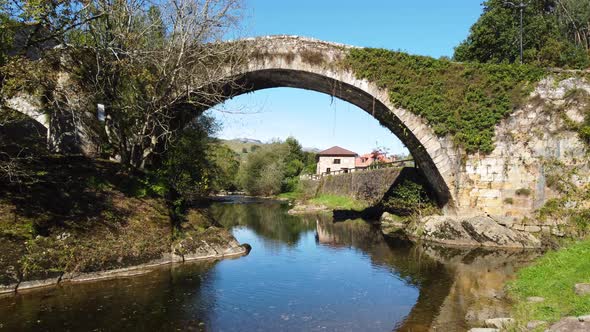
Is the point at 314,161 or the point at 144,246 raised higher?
the point at 314,161

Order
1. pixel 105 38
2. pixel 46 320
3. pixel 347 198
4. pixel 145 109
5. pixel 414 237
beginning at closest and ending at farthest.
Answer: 1. pixel 46 320
2. pixel 105 38
3. pixel 145 109
4. pixel 414 237
5. pixel 347 198

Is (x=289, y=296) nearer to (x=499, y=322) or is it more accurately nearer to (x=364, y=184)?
(x=499, y=322)

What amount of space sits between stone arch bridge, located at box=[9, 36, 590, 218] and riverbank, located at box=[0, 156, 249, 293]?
13.1ft

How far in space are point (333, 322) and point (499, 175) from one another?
989 centimetres

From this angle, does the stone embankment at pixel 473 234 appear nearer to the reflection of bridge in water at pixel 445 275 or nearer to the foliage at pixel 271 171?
the reflection of bridge in water at pixel 445 275

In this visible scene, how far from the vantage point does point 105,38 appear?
1081 cm

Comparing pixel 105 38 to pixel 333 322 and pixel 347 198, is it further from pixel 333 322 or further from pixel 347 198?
pixel 347 198

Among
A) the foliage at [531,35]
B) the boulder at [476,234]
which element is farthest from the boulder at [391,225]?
the foliage at [531,35]

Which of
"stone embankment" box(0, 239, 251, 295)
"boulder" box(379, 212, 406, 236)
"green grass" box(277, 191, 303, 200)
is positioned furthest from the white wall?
"stone embankment" box(0, 239, 251, 295)

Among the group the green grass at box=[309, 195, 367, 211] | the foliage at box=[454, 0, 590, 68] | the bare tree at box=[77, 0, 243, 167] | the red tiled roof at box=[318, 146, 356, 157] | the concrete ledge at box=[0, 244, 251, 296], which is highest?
the foliage at box=[454, 0, 590, 68]

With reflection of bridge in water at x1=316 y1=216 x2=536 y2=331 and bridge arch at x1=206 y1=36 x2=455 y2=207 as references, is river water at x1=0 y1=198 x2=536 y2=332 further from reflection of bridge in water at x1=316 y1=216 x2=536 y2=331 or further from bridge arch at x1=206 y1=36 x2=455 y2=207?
bridge arch at x1=206 y1=36 x2=455 y2=207

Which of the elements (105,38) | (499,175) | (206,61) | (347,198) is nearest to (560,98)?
(499,175)

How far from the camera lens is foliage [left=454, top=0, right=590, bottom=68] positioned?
21625 millimetres

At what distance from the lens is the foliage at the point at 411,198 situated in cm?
1662
